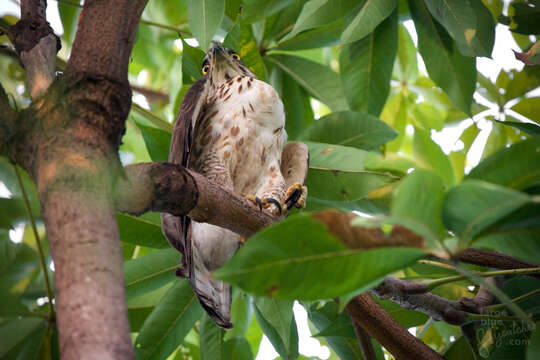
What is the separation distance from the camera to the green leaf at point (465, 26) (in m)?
2.21

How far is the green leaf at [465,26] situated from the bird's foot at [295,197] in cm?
91

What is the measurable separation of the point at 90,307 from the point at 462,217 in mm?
677

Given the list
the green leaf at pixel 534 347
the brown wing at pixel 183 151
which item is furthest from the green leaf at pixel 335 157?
the green leaf at pixel 534 347

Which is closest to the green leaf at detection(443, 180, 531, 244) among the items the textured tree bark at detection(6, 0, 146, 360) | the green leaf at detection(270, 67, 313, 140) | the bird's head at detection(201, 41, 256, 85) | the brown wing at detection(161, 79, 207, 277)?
the textured tree bark at detection(6, 0, 146, 360)

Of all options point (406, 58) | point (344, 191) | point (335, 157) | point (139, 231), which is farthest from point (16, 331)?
point (406, 58)

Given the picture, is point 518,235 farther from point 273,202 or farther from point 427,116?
point 427,116

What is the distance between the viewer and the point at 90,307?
2.93 feet

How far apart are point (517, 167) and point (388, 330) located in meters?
0.98

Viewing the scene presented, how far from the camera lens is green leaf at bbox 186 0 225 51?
206 centimetres

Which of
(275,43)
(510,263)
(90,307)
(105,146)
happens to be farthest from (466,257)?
(275,43)

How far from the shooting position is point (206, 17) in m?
2.07

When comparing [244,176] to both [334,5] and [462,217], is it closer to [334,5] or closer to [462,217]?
[334,5]

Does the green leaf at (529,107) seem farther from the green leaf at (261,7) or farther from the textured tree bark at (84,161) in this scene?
the textured tree bark at (84,161)

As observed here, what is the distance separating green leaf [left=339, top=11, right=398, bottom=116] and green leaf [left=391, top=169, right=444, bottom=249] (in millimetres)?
2081
